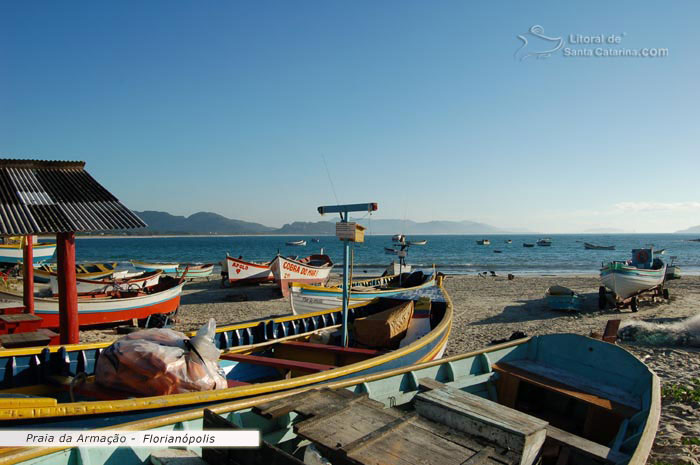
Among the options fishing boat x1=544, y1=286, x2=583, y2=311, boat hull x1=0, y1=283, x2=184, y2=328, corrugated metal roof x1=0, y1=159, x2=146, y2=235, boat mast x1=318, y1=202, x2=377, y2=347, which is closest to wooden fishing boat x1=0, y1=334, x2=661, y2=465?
boat mast x1=318, y1=202, x2=377, y2=347

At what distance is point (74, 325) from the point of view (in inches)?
295

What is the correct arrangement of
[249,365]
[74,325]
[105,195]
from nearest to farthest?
[249,365]
[74,325]
[105,195]

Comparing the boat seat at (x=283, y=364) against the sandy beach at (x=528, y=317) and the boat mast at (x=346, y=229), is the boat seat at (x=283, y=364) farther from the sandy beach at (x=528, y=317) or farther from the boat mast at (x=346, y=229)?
the sandy beach at (x=528, y=317)

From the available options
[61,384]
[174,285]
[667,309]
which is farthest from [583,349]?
[667,309]

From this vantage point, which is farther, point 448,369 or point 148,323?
point 148,323

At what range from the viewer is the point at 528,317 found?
16938mm

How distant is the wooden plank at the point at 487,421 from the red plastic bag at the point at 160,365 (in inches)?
99.0

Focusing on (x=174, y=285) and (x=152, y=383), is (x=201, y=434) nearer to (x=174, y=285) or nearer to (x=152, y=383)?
(x=152, y=383)

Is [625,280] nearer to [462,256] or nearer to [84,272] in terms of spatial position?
[84,272]

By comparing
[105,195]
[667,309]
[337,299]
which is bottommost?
[667,309]

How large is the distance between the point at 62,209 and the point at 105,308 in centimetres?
677

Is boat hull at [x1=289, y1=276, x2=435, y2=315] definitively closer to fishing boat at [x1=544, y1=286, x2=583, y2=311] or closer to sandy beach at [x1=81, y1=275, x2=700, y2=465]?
sandy beach at [x1=81, y1=275, x2=700, y2=465]

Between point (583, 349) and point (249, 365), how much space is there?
203 inches

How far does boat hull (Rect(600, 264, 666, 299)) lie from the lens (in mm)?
17656
